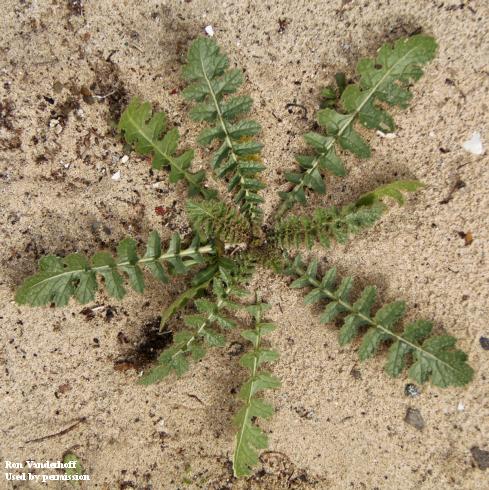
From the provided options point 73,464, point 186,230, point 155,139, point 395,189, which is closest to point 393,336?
point 395,189

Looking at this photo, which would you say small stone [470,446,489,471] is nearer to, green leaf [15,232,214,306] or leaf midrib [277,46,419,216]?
leaf midrib [277,46,419,216]

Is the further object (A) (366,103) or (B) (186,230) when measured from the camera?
(B) (186,230)

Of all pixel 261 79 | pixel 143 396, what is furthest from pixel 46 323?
pixel 261 79

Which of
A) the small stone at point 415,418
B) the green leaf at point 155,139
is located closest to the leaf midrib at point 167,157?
the green leaf at point 155,139

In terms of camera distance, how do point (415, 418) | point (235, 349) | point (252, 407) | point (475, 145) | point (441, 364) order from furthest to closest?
point (235, 349), point (415, 418), point (475, 145), point (252, 407), point (441, 364)

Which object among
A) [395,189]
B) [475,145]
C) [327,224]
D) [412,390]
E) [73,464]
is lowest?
[73,464]

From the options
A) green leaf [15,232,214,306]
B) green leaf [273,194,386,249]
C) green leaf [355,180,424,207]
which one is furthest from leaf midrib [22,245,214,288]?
green leaf [355,180,424,207]

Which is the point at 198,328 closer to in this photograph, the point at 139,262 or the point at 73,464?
the point at 139,262
